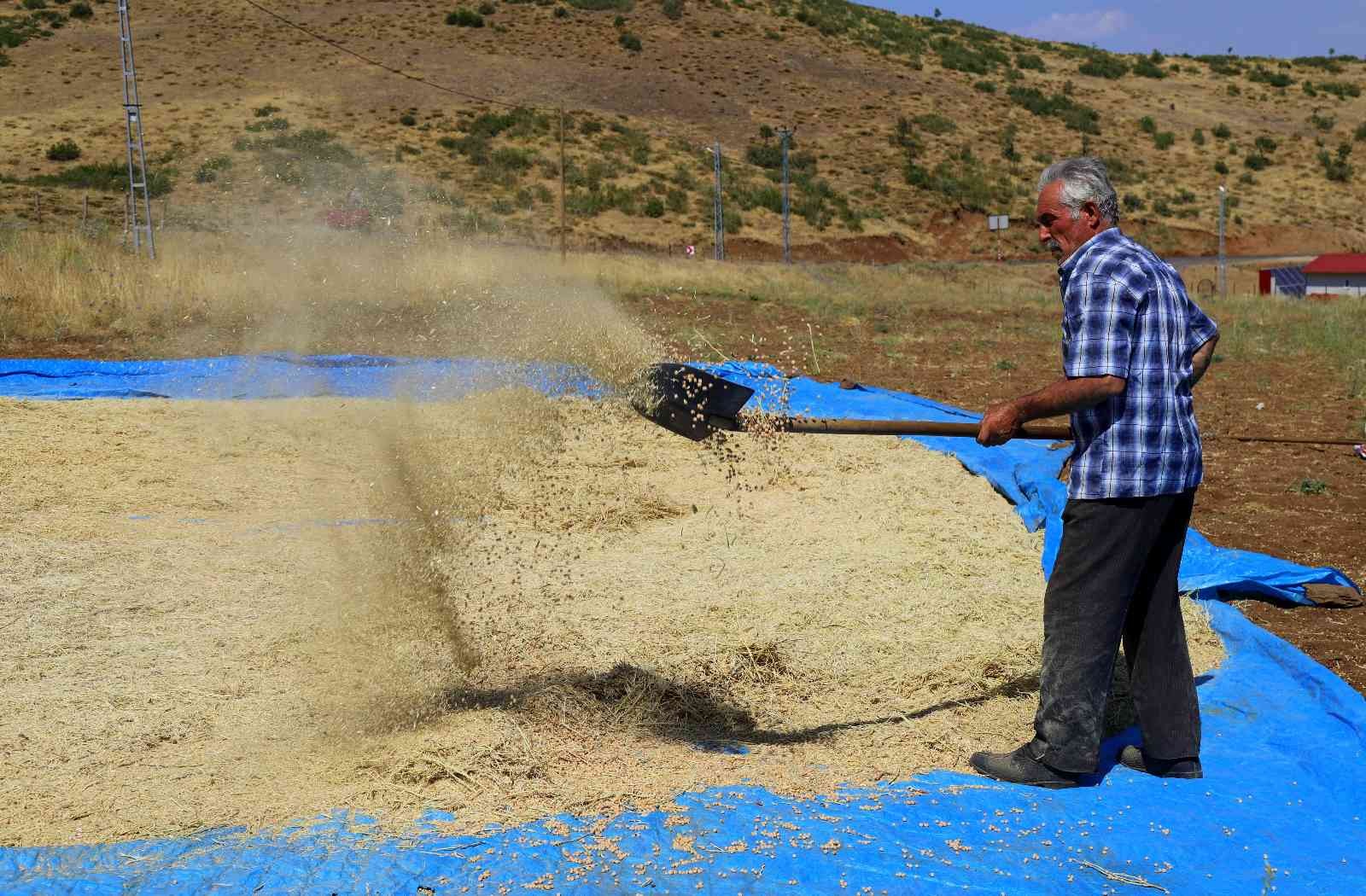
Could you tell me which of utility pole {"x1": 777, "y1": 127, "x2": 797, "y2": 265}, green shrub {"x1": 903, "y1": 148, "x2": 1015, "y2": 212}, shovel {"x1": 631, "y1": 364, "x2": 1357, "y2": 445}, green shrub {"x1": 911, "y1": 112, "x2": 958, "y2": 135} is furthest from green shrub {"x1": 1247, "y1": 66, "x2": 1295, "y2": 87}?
shovel {"x1": 631, "y1": 364, "x2": 1357, "y2": 445}

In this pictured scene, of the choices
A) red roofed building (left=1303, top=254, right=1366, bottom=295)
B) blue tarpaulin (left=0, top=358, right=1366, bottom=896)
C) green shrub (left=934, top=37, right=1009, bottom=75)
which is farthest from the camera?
green shrub (left=934, top=37, right=1009, bottom=75)

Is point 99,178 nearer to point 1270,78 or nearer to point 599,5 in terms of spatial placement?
point 599,5

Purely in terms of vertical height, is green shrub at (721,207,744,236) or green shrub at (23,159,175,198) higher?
green shrub at (23,159,175,198)

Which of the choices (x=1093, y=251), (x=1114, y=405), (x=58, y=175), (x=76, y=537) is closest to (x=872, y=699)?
(x=1114, y=405)

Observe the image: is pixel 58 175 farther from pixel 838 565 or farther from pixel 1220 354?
pixel 838 565

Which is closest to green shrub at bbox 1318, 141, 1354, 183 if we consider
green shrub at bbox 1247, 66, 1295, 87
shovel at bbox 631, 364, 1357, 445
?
green shrub at bbox 1247, 66, 1295, 87

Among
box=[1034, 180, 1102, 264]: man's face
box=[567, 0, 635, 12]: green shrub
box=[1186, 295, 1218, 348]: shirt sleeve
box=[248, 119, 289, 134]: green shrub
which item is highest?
box=[567, 0, 635, 12]: green shrub

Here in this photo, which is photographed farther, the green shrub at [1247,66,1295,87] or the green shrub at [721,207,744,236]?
the green shrub at [1247,66,1295,87]

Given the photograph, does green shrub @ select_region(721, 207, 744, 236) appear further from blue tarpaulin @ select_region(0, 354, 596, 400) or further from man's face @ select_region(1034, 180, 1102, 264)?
man's face @ select_region(1034, 180, 1102, 264)

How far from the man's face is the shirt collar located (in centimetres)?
2

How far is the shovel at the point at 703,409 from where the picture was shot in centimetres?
327

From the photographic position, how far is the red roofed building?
21812 millimetres

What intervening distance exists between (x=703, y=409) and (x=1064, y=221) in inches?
43.7

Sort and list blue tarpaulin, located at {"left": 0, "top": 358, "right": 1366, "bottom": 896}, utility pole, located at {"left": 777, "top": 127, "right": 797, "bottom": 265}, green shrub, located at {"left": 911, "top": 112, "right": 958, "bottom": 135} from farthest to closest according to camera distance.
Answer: green shrub, located at {"left": 911, "top": 112, "right": 958, "bottom": 135}, utility pole, located at {"left": 777, "top": 127, "right": 797, "bottom": 265}, blue tarpaulin, located at {"left": 0, "top": 358, "right": 1366, "bottom": 896}
